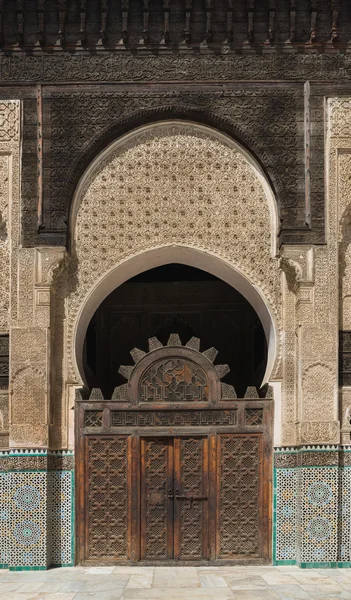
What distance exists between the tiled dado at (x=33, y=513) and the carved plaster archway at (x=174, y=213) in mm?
768

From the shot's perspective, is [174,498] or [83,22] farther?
[83,22]

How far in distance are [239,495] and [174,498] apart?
504mm

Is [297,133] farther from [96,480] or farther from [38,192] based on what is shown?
[96,480]

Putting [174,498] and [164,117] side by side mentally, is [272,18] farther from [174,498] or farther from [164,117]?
[174,498]

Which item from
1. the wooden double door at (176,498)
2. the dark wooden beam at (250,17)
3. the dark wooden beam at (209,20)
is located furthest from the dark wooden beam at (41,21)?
the wooden double door at (176,498)

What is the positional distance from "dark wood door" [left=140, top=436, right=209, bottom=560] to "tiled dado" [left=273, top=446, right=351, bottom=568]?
1.92ft

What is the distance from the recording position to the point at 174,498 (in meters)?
6.68

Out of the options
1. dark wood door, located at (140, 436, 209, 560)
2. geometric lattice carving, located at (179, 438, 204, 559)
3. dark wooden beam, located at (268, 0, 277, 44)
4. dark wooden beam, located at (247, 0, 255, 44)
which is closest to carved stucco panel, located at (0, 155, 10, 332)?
dark wood door, located at (140, 436, 209, 560)

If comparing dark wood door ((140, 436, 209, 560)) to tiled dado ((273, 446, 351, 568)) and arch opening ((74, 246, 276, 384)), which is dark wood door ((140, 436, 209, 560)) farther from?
arch opening ((74, 246, 276, 384))

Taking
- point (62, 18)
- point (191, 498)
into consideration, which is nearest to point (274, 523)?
point (191, 498)

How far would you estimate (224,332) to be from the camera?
8648mm

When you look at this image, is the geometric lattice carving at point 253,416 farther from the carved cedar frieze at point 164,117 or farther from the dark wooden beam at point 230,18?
the dark wooden beam at point 230,18

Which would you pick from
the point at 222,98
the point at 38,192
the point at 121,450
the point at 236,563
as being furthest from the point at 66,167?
the point at 236,563

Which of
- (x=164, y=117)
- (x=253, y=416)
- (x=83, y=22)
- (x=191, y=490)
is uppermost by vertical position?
(x=83, y=22)
